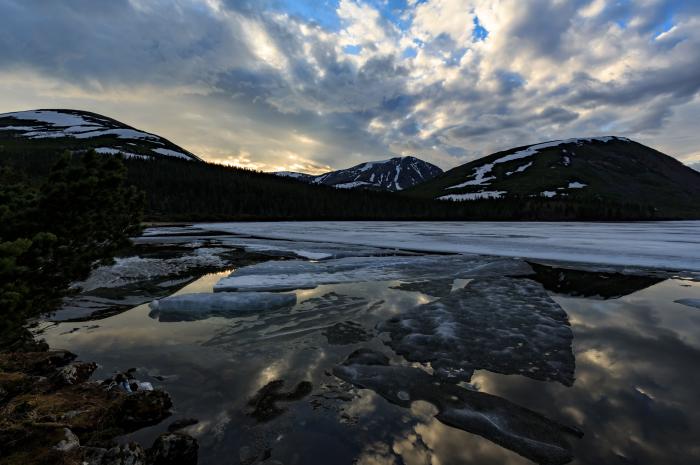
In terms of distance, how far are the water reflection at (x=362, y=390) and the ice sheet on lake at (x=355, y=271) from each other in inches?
136

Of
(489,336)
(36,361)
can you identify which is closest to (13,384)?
(36,361)

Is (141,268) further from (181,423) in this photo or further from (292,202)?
(292,202)

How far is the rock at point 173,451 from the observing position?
452cm

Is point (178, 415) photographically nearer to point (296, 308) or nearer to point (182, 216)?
point (296, 308)

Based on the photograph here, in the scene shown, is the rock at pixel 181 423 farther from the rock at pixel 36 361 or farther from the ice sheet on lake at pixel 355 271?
the ice sheet on lake at pixel 355 271

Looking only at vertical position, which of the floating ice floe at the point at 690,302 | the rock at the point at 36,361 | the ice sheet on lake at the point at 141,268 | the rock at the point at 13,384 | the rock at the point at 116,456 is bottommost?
the ice sheet on lake at the point at 141,268

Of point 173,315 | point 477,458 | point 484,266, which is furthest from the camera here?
point 484,266

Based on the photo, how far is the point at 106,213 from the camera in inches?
335

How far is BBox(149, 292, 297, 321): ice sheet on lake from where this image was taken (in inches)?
441

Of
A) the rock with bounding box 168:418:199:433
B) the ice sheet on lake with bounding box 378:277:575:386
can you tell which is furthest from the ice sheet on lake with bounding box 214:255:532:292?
the rock with bounding box 168:418:199:433

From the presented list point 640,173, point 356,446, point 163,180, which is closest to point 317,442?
point 356,446

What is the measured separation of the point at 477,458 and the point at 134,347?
25.9 feet

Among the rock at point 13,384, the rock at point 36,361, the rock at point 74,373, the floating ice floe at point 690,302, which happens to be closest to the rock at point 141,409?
the rock at point 74,373

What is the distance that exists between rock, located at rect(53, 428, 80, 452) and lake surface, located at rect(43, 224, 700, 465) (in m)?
0.79
